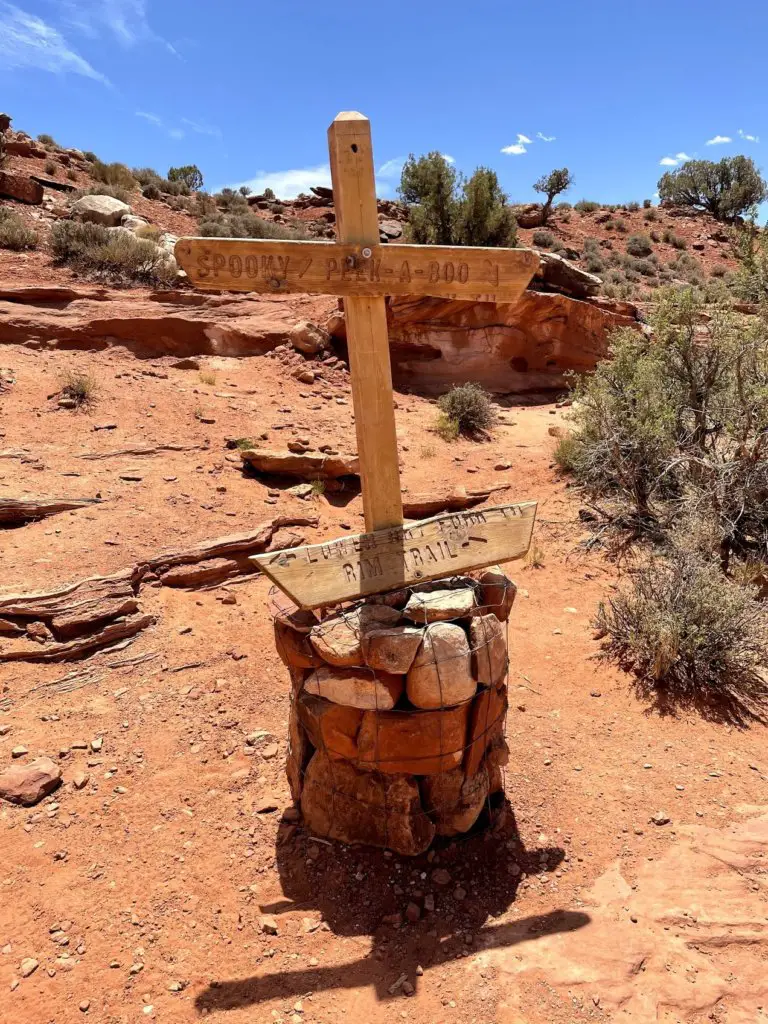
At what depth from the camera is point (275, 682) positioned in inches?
174

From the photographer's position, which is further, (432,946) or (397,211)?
(397,211)

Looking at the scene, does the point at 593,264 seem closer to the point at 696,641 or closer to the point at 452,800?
the point at 696,641

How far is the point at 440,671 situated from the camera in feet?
8.68

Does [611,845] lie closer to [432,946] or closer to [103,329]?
[432,946]

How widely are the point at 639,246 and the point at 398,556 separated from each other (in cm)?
2691

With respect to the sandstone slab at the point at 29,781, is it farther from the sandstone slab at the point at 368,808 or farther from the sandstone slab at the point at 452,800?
the sandstone slab at the point at 452,800

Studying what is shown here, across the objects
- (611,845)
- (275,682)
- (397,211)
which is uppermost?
(397,211)

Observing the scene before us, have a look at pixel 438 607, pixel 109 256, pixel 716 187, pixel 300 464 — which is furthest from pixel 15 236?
pixel 716 187

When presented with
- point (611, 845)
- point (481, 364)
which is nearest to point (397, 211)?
point (481, 364)

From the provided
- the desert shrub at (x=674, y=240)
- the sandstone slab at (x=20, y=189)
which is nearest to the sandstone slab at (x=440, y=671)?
the sandstone slab at (x=20, y=189)

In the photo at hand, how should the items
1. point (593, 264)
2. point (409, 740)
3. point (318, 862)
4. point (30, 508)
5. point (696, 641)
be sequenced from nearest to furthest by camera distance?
1. point (409, 740)
2. point (318, 862)
3. point (696, 641)
4. point (30, 508)
5. point (593, 264)

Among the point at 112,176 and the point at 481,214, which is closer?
the point at 481,214

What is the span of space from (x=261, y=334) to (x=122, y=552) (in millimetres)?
6904

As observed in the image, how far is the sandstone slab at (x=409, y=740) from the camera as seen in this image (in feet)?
8.87
